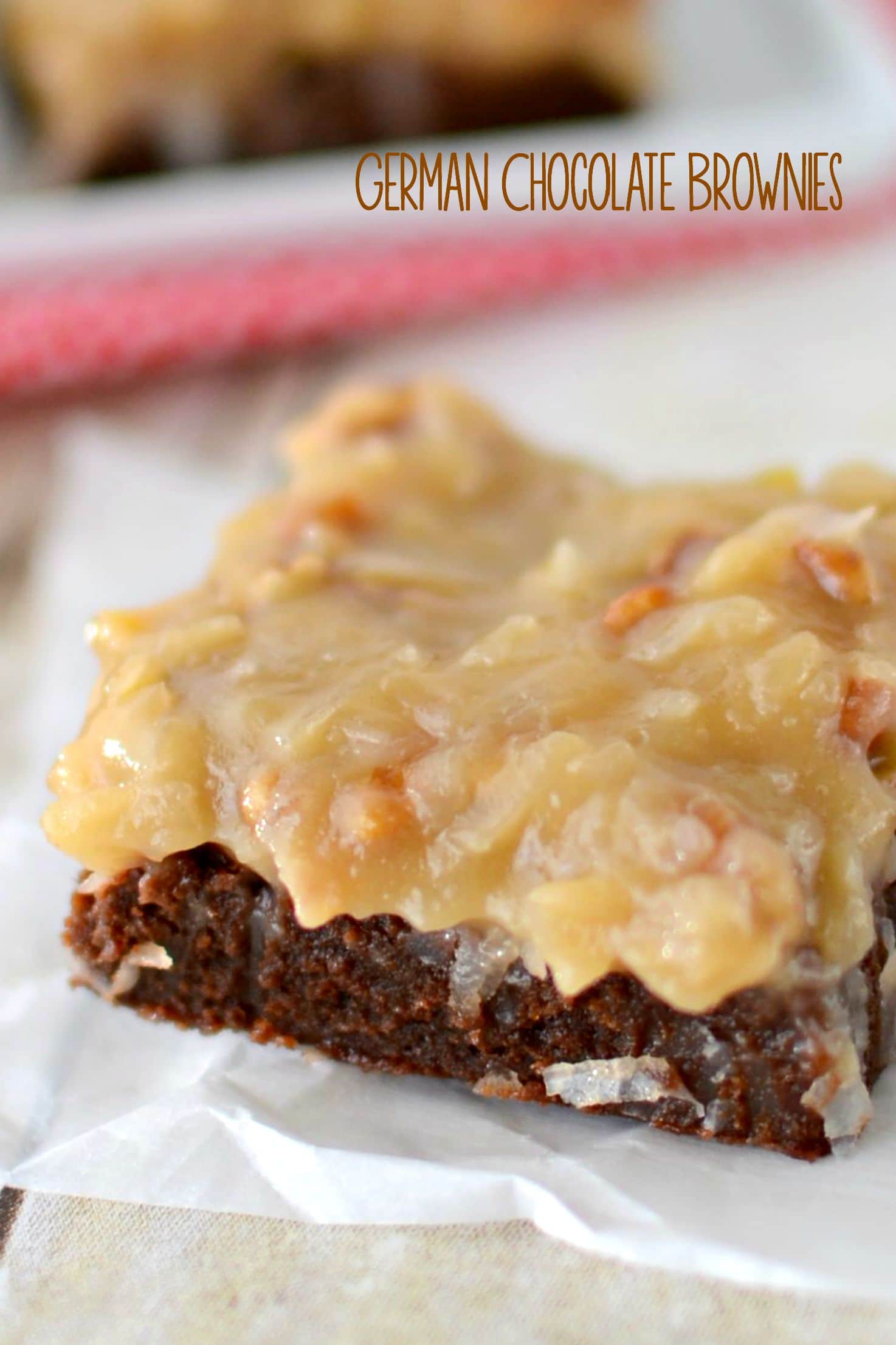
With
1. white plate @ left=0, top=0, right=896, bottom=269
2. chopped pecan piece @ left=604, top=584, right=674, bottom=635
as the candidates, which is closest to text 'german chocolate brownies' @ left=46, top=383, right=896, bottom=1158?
chopped pecan piece @ left=604, top=584, right=674, bottom=635

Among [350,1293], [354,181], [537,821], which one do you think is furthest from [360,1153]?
[354,181]

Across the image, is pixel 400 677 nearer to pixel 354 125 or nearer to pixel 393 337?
pixel 393 337

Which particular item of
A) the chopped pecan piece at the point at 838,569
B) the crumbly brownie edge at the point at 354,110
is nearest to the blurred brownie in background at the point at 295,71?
the crumbly brownie edge at the point at 354,110

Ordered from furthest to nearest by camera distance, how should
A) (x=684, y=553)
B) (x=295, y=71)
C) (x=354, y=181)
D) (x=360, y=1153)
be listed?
1. (x=295, y=71)
2. (x=354, y=181)
3. (x=684, y=553)
4. (x=360, y=1153)

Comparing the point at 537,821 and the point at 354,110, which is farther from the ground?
the point at 354,110

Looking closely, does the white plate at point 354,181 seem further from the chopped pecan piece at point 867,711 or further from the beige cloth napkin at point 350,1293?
the beige cloth napkin at point 350,1293

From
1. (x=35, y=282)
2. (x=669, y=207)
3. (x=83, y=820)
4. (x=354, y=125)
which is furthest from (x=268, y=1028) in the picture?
(x=354, y=125)

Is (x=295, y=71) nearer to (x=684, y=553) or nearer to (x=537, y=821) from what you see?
(x=684, y=553)
